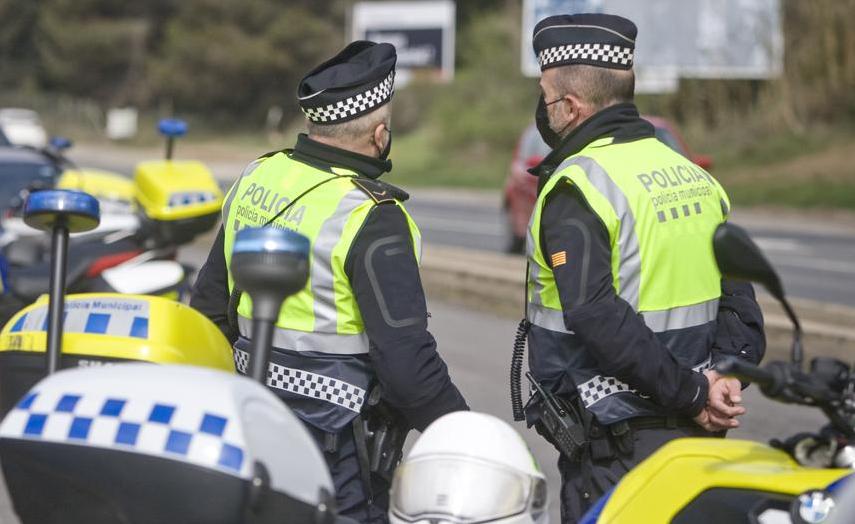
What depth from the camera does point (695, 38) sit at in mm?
35500

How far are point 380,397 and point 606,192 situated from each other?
0.71 meters

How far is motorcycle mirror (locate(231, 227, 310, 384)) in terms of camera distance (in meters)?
2.38

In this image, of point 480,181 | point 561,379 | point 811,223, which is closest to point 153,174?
point 561,379

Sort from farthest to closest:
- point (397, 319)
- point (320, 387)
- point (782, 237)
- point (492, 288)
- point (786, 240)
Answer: point (782, 237), point (786, 240), point (492, 288), point (320, 387), point (397, 319)

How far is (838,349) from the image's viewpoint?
7.82m

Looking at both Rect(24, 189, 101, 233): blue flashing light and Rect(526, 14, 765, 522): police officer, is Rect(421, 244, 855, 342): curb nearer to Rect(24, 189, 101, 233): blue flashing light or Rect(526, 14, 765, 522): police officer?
Rect(526, 14, 765, 522): police officer

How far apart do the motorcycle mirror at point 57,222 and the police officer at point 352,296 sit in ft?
1.53

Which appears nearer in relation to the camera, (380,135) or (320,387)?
(320,387)

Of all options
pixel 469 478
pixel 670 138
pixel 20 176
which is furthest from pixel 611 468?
pixel 670 138

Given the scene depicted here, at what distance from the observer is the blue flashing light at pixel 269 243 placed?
7.79ft

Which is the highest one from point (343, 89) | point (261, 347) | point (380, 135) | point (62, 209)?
point (343, 89)

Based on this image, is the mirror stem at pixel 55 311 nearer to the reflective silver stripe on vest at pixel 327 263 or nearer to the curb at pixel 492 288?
the reflective silver stripe on vest at pixel 327 263

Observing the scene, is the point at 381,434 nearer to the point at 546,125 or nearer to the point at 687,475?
the point at 546,125

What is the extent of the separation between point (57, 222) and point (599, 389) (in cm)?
129
